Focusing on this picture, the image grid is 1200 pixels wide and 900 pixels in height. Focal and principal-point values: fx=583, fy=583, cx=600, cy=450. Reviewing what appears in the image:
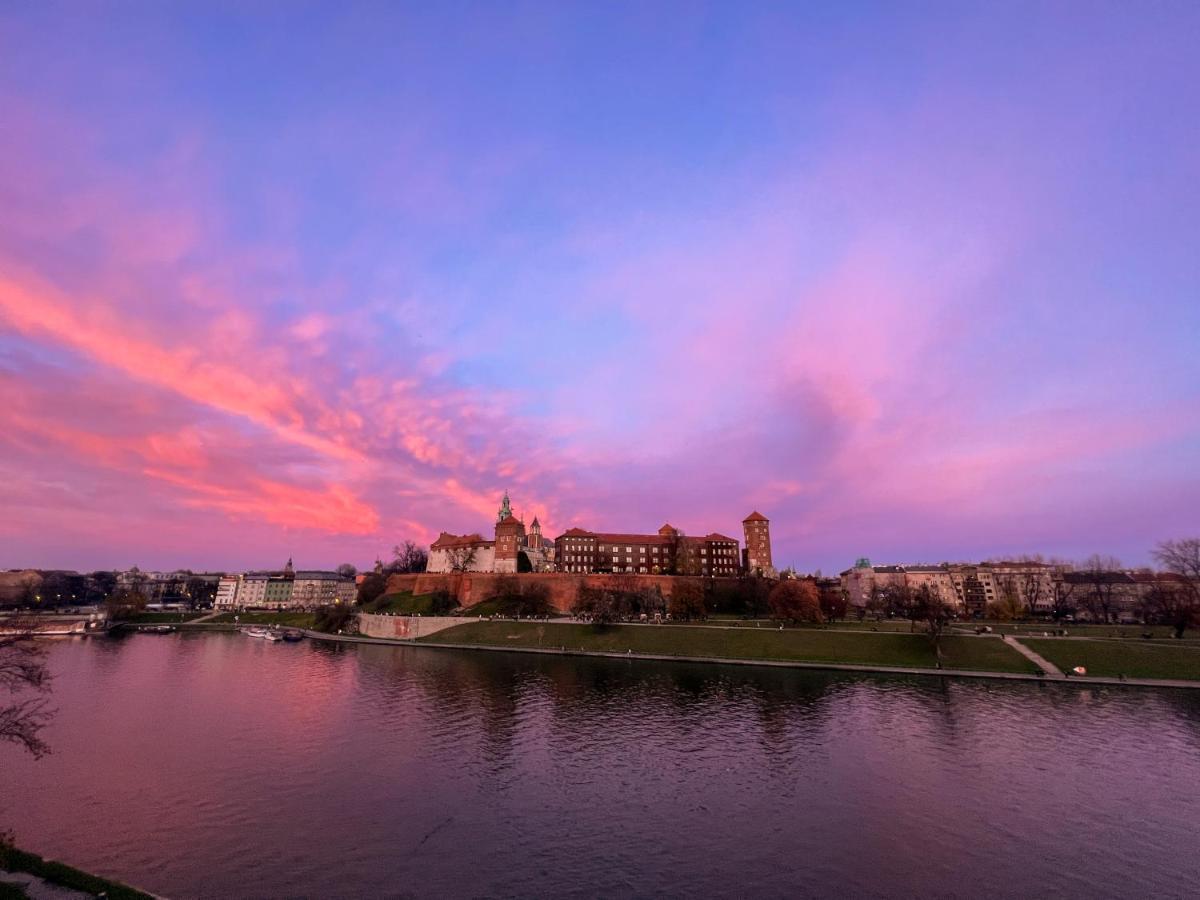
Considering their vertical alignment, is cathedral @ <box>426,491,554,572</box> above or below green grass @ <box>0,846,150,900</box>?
above

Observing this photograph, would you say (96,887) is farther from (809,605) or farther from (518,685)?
(809,605)

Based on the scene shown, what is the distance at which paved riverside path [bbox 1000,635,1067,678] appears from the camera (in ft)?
219

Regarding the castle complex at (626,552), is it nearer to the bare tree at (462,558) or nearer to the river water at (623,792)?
the bare tree at (462,558)

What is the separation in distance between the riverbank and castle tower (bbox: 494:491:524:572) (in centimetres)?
3927

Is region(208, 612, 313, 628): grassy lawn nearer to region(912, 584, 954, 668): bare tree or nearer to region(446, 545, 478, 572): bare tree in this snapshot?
region(446, 545, 478, 572): bare tree

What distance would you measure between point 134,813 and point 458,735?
20.4 m

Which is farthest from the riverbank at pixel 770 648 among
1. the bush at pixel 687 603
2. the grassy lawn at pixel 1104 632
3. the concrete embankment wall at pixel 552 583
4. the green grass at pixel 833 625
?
the concrete embankment wall at pixel 552 583

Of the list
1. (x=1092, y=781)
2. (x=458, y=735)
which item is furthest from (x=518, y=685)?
(x=1092, y=781)

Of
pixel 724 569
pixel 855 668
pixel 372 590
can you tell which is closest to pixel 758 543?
pixel 724 569

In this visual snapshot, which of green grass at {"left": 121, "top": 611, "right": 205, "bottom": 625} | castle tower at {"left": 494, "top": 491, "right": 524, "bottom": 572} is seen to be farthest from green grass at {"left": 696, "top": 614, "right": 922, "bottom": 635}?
green grass at {"left": 121, "top": 611, "right": 205, "bottom": 625}

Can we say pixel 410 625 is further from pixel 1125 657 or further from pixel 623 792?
pixel 1125 657

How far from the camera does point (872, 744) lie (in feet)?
138

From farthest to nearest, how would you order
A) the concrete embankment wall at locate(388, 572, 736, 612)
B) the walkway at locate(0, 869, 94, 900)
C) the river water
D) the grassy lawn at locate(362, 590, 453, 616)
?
1. the grassy lawn at locate(362, 590, 453, 616)
2. the concrete embankment wall at locate(388, 572, 736, 612)
3. the river water
4. the walkway at locate(0, 869, 94, 900)

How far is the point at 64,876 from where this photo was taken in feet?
59.8
